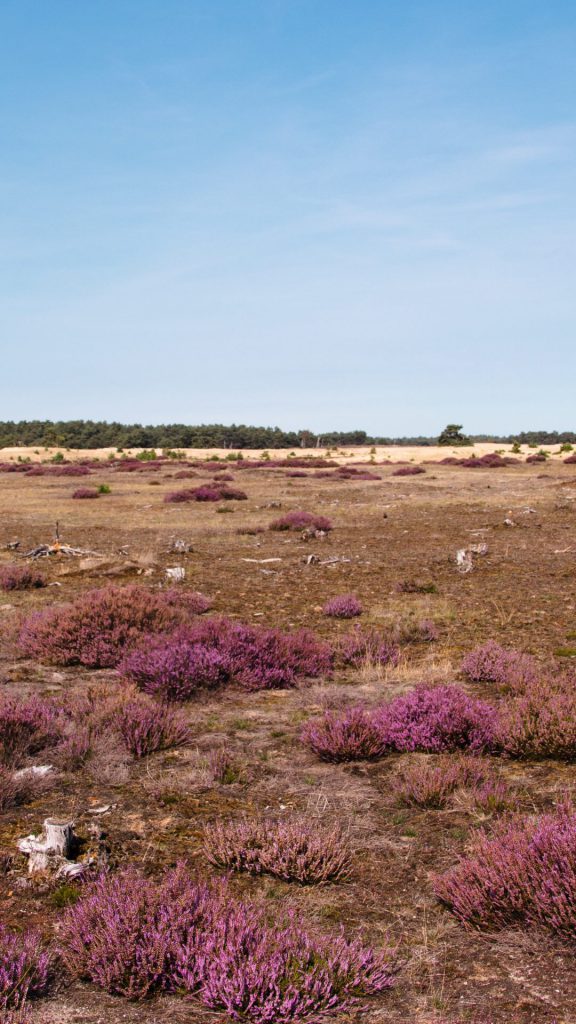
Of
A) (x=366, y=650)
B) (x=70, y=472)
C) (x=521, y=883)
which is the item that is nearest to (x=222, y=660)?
(x=366, y=650)

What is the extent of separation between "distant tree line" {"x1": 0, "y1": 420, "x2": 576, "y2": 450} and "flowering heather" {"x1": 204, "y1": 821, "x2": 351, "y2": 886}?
306 ft

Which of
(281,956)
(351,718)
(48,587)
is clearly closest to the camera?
(281,956)

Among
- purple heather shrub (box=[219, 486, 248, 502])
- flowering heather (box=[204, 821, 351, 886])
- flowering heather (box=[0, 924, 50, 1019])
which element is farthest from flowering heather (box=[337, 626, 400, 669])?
purple heather shrub (box=[219, 486, 248, 502])

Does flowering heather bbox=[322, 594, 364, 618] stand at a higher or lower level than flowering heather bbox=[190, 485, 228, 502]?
lower

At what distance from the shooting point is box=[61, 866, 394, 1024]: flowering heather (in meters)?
3.16

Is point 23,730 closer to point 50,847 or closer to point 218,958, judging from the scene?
point 50,847

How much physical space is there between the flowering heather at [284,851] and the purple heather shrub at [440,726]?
5.79ft

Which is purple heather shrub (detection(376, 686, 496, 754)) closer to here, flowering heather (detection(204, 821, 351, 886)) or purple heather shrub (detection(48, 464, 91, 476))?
flowering heather (detection(204, 821, 351, 886))

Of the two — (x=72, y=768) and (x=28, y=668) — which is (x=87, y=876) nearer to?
(x=72, y=768)

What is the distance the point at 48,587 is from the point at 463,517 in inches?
586

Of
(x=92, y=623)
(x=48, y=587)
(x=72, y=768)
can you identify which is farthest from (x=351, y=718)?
(x=48, y=587)

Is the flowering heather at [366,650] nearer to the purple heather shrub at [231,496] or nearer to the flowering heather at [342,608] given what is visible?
the flowering heather at [342,608]

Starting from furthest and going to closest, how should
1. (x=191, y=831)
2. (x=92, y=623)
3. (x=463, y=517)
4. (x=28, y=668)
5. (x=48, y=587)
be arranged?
(x=463, y=517)
(x=48, y=587)
(x=92, y=623)
(x=28, y=668)
(x=191, y=831)

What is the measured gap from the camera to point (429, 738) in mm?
6250
